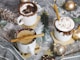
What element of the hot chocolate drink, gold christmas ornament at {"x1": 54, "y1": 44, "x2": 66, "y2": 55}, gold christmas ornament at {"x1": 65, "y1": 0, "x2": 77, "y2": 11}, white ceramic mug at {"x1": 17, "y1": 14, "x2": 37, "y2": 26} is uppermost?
gold christmas ornament at {"x1": 65, "y1": 0, "x2": 77, "y2": 11}

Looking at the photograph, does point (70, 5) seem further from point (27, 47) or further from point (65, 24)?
point (27, 47)

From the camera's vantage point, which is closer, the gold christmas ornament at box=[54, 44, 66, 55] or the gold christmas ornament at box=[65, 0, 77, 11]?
the gold christmas ornament at box=[54, 44, 66, 55]

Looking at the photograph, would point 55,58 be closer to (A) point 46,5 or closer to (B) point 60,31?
(B) point 60,31

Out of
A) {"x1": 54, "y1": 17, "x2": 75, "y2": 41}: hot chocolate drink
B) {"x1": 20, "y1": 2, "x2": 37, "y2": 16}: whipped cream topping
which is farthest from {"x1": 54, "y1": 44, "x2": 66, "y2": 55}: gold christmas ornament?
{"x1": 20, "y1": 2, "x2": 37, "y2": 16}: whipped cream topping

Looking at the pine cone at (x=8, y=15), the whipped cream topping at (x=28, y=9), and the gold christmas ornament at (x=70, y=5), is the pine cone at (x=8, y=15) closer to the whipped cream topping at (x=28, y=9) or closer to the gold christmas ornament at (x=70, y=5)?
the whipped cream topping at (x=28, y=9)

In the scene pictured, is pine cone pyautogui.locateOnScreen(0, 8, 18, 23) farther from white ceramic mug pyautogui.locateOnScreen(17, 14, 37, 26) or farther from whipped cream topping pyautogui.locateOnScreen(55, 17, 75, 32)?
whipped cream topping pyautogui.locateOnScreen(55, 17, 75, 32)

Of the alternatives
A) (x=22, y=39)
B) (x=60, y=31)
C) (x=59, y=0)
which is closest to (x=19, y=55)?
(x=22, y=39)

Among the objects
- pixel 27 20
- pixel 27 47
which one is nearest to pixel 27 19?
pixel 27 20

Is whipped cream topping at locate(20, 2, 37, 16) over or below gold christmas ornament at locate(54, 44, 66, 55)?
over

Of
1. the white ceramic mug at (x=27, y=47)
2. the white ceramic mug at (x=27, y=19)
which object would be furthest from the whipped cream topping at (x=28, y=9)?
the white ceramic mug at (x=27, y=47)
